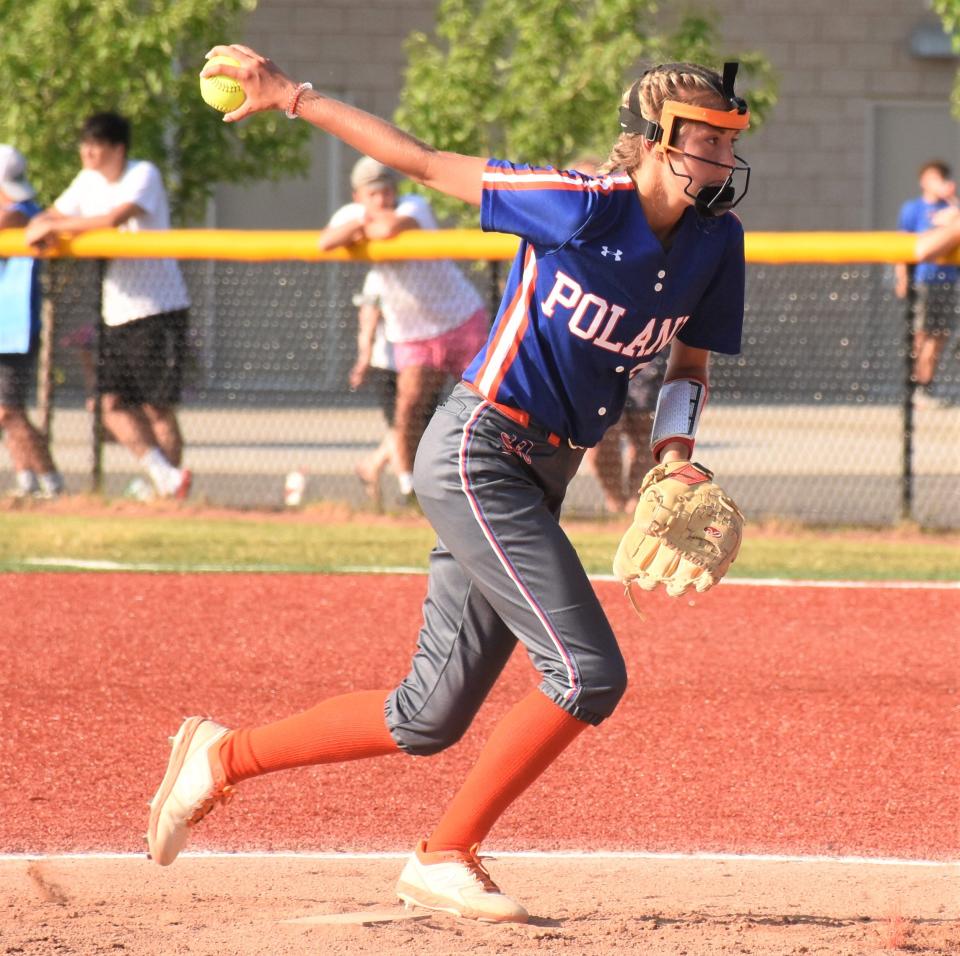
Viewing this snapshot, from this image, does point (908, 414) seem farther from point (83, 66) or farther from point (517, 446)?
point (83, 66)

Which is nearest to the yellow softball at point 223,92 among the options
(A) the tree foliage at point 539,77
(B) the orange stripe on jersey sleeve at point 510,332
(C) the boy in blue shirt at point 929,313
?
(B) the orange stripe on jersey sleeve at point 510,332

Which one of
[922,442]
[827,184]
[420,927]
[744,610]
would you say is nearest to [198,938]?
[420,927]

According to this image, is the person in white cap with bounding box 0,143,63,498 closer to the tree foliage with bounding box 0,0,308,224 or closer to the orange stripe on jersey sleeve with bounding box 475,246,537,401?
the tree foliage with bounding box 0,0,308,224

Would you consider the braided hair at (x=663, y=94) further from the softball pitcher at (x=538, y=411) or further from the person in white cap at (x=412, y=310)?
the person in white cap at (x=412, y=310)

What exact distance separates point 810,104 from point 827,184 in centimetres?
97

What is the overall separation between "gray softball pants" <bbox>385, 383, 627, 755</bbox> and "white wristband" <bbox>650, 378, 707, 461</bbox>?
0.29 metres

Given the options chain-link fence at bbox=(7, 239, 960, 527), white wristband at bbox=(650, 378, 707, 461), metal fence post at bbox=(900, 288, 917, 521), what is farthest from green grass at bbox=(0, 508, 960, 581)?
white wristband at bbox=(650, 378, 707, 461)

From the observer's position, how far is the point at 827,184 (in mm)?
21562

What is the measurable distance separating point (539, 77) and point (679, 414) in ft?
37.7

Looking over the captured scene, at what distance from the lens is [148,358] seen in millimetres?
10914

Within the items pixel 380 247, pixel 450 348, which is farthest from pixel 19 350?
pixel 450 348

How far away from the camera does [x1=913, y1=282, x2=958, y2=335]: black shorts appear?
10.5m

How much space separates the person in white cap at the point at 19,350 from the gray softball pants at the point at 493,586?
23.4 ft

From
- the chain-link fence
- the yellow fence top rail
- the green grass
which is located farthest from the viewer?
the chain-link fence
